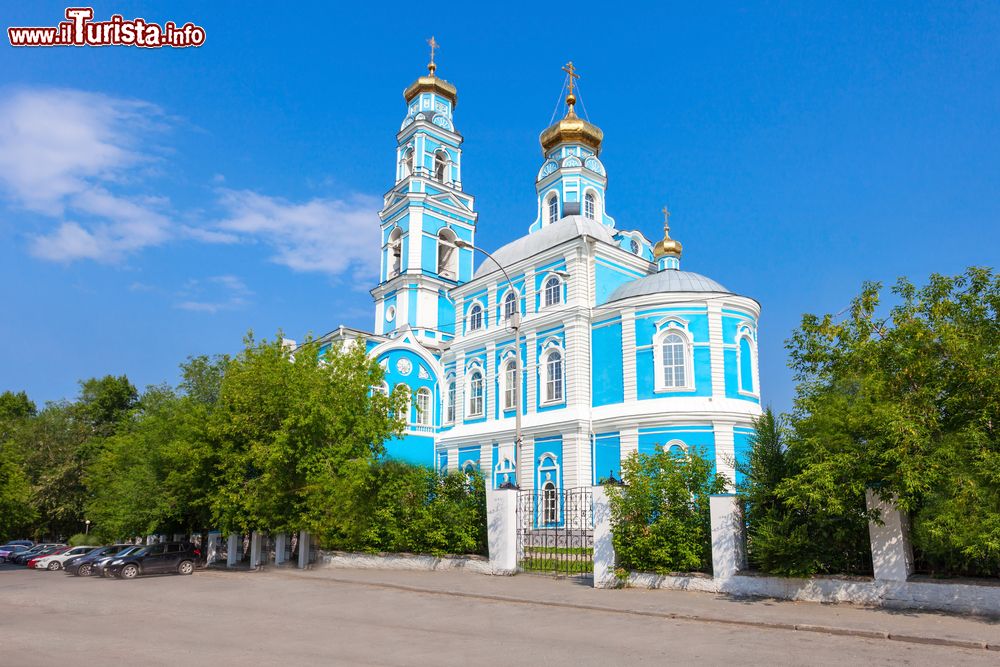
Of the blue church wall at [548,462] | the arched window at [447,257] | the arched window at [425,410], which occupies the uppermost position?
the arched window at [447,257]

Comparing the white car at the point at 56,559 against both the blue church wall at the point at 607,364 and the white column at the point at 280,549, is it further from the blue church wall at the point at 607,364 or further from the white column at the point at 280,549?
the blue church wall at the point at 607,364

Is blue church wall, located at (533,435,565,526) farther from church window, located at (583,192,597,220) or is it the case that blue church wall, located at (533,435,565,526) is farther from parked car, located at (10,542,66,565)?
parked car, located at (10,542,66,565)

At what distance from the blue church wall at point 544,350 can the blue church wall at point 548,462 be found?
1392mm

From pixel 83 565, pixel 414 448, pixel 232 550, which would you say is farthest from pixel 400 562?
pixel 414 448

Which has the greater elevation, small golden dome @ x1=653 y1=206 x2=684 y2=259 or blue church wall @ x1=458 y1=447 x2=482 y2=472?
small golden dome @ x1=653 y1=206 x2=684 y2=259

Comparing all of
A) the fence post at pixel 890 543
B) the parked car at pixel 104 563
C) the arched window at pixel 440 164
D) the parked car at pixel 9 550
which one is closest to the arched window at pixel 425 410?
the arched window at pixel 440 164

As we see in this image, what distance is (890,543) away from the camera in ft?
40.1

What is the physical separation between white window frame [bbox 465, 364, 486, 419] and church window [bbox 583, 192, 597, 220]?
10.4 m

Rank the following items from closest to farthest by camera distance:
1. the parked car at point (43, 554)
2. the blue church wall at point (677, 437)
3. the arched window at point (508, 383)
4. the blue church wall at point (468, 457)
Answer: the blue church wall at point (677, 437), the parked car at point (43, 554), the arched window at point (508, 383), the blue church wall at point (468, 457)

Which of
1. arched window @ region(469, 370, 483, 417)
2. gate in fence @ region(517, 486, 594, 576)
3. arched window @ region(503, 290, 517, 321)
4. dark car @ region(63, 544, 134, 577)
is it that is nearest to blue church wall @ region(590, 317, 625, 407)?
arched window @ region(503, 290, 517, 321)

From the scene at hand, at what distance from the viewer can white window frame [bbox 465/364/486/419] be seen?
1369 inches

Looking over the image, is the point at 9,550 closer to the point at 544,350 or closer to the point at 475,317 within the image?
the point at 475,317

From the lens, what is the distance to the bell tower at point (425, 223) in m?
40.4

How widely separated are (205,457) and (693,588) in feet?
52.7
